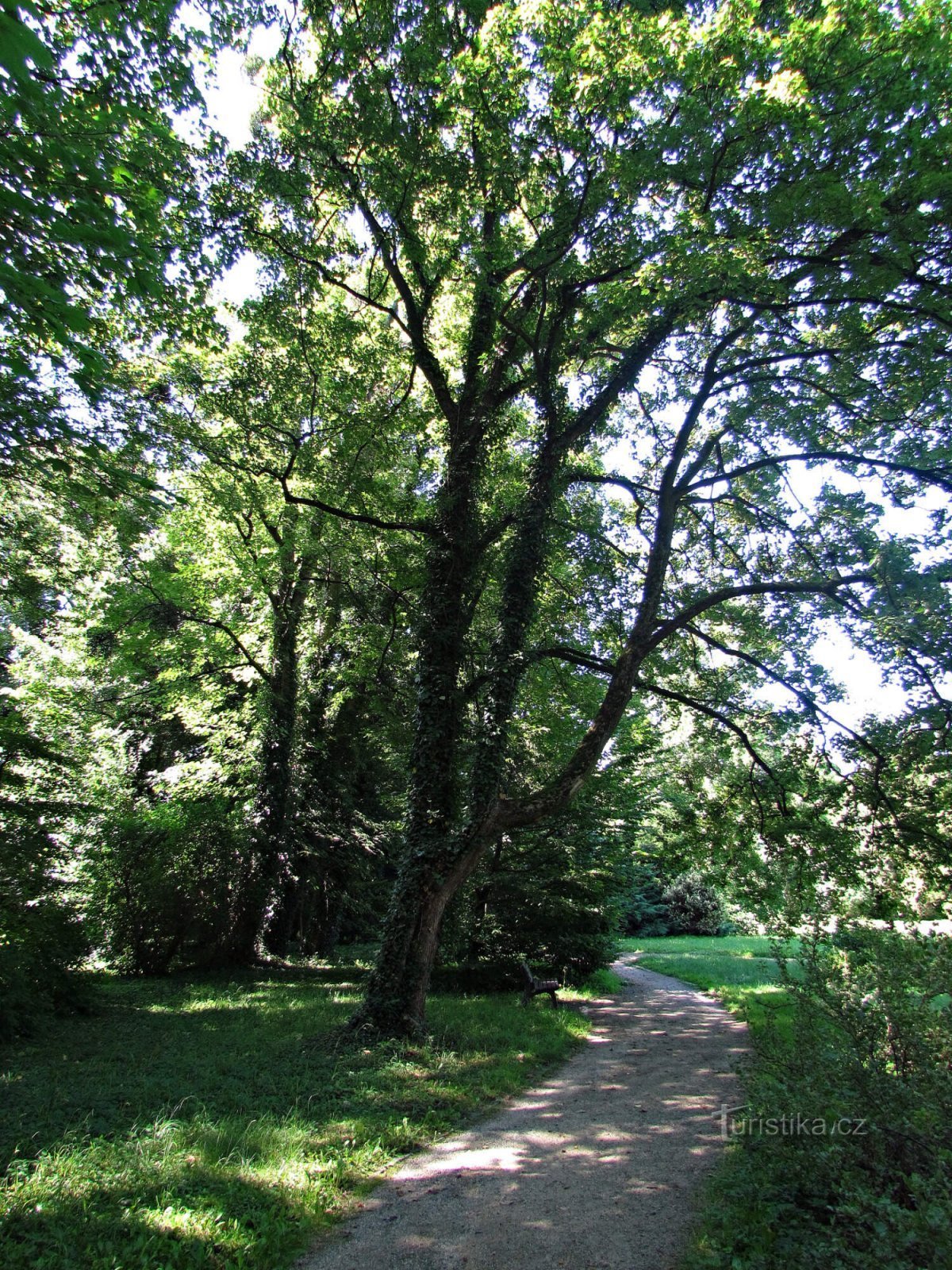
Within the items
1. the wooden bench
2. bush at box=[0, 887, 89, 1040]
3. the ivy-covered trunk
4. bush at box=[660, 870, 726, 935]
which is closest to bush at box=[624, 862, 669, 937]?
bush at box=[660, 870, 726, 935]

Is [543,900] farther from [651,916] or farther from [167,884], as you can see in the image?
[651,916]

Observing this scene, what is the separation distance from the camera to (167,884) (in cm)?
1364

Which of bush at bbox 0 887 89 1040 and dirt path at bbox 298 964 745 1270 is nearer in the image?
dirt path at bbox 298 964 745 1270

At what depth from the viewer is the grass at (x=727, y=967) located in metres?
10.0

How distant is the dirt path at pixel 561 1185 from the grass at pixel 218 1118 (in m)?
0.31

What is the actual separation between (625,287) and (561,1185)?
7584 mm

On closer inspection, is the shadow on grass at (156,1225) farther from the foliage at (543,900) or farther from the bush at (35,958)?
the foliage at (543,900)

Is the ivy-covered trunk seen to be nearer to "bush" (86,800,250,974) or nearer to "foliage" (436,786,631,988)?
"bush" (86,800,250,974)

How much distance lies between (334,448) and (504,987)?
10.6m

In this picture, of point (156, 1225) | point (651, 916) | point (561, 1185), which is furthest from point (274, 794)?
point (651, 916)

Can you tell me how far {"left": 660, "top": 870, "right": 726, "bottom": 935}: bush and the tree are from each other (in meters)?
24.6

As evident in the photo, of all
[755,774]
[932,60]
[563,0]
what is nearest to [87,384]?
[563,0]

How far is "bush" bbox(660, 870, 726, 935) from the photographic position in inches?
1309

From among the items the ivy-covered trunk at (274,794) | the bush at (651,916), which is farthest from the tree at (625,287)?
the bush at (651,916)
